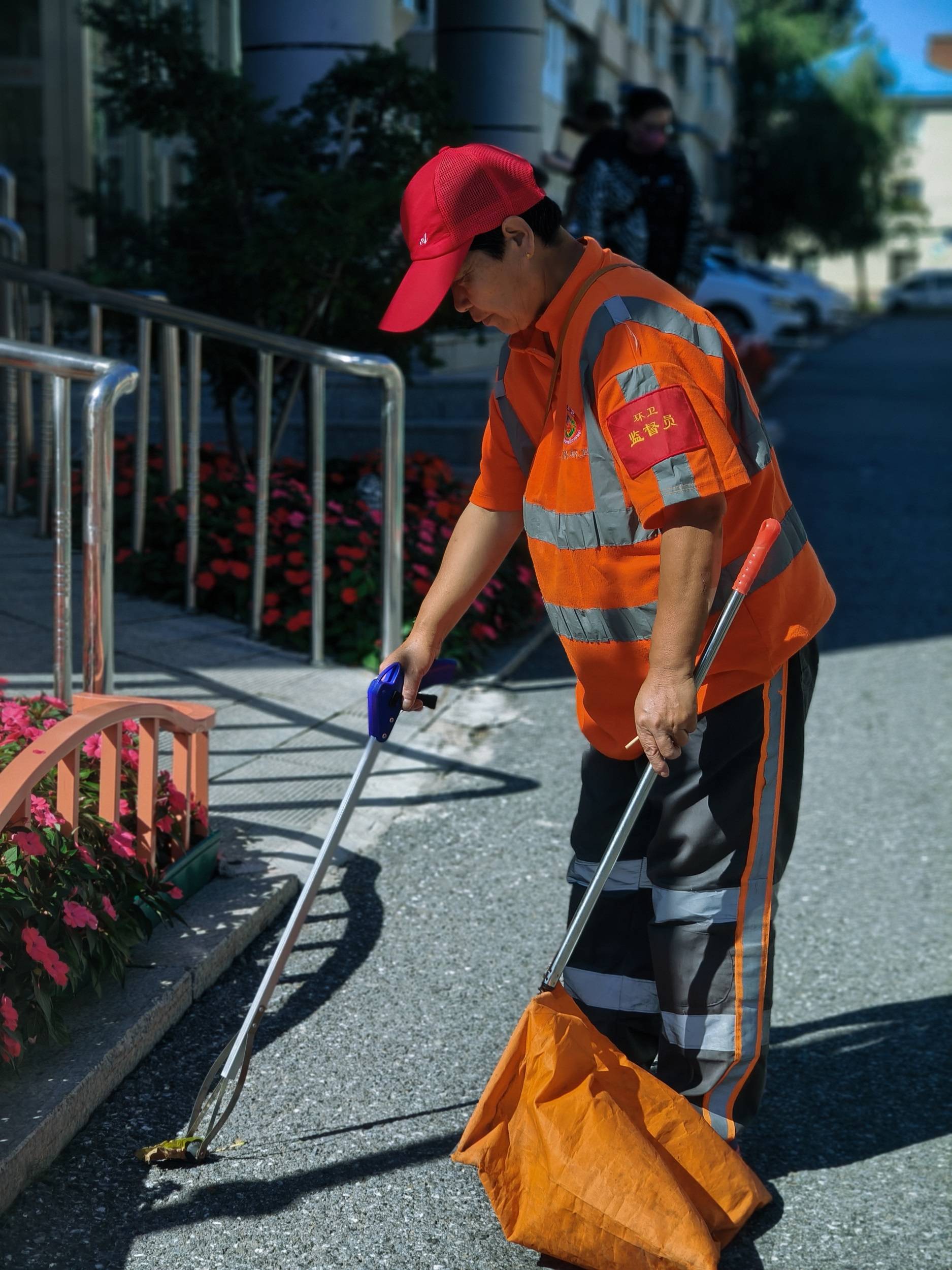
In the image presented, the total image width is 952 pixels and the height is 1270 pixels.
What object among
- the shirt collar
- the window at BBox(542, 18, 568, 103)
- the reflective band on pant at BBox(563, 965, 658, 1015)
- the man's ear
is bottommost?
the reflective band on pant at BBox(563, 965, 658, 1015)

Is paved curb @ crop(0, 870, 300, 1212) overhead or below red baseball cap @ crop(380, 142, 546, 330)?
below

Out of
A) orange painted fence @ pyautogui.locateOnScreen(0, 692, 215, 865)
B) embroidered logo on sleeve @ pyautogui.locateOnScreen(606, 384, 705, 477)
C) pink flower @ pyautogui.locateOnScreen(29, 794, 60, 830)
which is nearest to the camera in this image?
embroidered logo on sleeve @ pyautogui.locateOnScreen(606, 384, 705, 477)

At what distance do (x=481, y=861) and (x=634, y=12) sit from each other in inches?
1140

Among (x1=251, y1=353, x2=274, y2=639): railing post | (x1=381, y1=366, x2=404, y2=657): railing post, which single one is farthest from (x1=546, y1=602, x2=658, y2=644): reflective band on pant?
(x1=251, y1=353, x2=274, y2=639): railing post

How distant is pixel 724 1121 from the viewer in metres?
2.66

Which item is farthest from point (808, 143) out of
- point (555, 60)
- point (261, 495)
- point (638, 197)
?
point (261, 495)

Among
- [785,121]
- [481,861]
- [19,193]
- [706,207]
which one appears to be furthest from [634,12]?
[481,861]

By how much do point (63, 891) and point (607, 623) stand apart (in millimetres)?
1199

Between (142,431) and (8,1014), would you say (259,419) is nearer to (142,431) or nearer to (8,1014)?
(142,431)

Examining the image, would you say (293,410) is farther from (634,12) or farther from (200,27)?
(634,12)

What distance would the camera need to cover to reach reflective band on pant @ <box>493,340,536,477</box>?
269 centimetres

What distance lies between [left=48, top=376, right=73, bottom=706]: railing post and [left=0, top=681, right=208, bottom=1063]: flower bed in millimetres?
287

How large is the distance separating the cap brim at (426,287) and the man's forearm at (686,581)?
499 millimetres

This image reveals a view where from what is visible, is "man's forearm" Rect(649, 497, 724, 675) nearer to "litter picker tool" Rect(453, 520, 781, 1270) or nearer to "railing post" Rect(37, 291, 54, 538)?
"litter picker tool" Rect(453, 520, 781, 1270)
